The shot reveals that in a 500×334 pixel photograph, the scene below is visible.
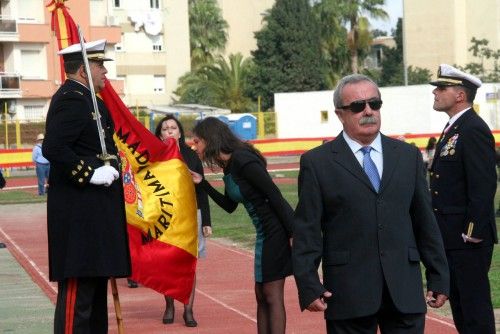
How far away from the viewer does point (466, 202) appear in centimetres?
805

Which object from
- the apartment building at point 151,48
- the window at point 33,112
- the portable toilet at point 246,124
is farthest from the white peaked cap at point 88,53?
the apartment building at point 151,48

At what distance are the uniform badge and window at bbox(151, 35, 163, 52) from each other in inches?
2952

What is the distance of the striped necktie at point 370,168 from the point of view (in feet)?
19.3

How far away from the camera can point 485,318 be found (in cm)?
798

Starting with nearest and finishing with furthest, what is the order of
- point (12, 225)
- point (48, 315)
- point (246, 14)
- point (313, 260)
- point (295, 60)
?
point (313, 260)
point (48, 315)
point (12, 225)
point (295, 60)
point (246, 14)

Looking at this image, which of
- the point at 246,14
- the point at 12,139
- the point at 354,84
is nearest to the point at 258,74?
the point at 246,14

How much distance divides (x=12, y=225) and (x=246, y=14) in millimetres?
75190

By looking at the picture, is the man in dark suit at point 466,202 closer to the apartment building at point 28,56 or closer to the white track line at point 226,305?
the white track line at point 226,305

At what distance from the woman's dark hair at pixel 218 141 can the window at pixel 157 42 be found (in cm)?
7421

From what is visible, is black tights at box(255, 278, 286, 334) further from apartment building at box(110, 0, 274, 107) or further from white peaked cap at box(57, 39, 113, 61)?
apartment building at box(110, 0, 274, 107)

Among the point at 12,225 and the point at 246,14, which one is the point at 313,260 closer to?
the point at 12,225

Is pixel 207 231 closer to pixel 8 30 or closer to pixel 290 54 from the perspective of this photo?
pixel 8 30

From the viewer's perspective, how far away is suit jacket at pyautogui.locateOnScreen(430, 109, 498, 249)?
7.93 metres

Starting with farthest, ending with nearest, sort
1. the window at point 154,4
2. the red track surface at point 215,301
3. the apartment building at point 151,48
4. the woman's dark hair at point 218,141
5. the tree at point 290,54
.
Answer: the tree at point 290,54 → the window at point 154,4 → the apartment building at point 151,48 → the red track surface at point 215,301 → the woman's dark hair at point 218,141
